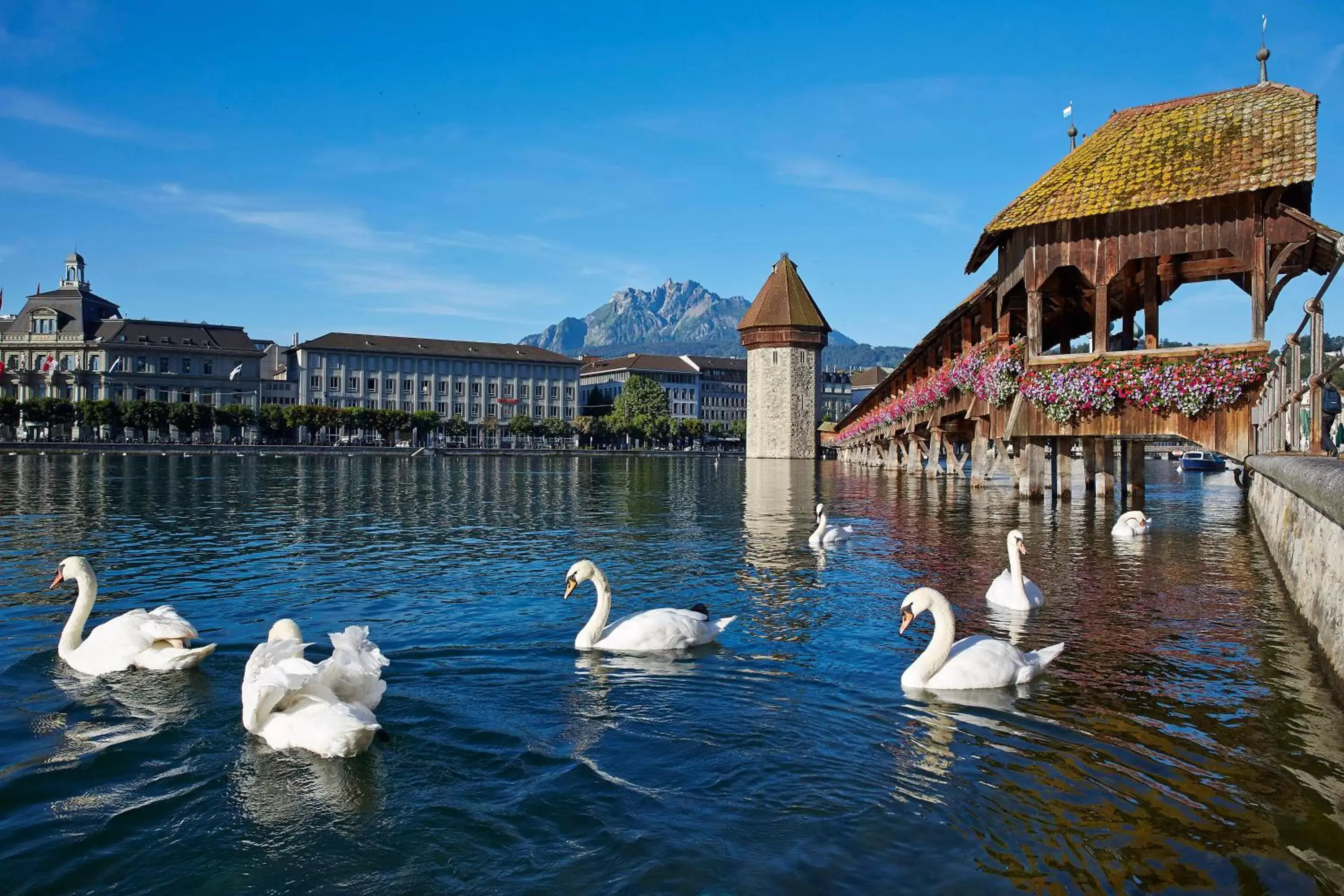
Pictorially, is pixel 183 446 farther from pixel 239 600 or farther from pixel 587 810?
pixel 587 810

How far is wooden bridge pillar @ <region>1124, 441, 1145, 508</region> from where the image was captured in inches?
1105

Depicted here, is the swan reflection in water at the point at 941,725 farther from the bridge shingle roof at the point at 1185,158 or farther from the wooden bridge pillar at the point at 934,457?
the wooden bridge pillar at the point at 934,457

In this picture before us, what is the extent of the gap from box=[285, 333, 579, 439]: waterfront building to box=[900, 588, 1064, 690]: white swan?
13360cm

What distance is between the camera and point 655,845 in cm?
525

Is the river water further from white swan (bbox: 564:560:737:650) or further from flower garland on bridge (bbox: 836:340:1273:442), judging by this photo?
flower garland on bridge (bbox: 836:340:1273:442)

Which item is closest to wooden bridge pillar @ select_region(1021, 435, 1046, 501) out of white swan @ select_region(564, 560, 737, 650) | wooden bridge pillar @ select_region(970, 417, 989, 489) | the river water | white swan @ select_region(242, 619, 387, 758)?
wooden bridge pillar @ select_region(970, 417, 989, 489)

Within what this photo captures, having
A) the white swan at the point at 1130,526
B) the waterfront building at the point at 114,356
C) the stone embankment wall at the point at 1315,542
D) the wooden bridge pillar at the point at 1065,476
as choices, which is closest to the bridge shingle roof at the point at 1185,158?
the wooden bridge pillar at the point at 1065,476

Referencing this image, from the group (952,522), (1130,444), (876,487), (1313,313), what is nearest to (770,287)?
(876,487)

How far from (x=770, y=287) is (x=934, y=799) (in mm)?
101890

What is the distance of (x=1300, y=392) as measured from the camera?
44.8 feet

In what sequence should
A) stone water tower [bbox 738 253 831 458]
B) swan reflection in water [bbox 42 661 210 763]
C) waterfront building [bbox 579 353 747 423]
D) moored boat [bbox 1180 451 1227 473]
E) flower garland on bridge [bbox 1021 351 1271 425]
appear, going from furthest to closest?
waterfront building [bbox 579 353 747 423] < stone water tower [bbox 738 253 831 458] < moored boat [bbox 1180 451 1227 473] < flower garland on bridge [bbox 1021 351 1271 425] < swan reflection in water [bbox 42 661 210 763]

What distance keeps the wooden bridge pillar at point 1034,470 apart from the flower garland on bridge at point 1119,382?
8.08 ft

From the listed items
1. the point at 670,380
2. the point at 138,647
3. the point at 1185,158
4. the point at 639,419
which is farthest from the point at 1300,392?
the point at 670,380

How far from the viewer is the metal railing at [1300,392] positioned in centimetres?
1281
